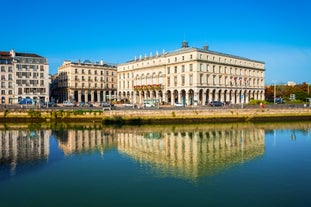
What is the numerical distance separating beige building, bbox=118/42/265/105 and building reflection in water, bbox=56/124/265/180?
30.3 m

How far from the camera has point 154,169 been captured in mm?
24359

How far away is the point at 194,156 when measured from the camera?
29734mm

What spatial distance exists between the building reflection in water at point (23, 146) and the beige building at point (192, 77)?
44.2 m

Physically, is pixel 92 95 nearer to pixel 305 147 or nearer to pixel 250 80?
pixel 250 80

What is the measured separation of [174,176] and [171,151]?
9.59 metres

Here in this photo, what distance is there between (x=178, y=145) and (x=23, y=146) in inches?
742

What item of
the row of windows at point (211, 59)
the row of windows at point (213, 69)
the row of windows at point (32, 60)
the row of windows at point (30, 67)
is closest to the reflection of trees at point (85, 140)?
the row of windows at point (213, 69)

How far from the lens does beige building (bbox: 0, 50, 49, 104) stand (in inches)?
3433

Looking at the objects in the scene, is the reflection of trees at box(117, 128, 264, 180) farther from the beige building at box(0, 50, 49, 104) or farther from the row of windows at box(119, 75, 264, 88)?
the beige building at box(0, 50, 49, 104)

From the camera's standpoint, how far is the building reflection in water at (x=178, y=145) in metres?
26.0

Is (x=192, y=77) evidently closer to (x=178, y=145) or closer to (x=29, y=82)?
(x=178, y=145)

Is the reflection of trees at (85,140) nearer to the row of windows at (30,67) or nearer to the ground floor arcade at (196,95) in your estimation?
the ground floor arcade at (196,95)

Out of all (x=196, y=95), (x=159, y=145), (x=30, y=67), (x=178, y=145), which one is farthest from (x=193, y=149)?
(x=30, y=67)

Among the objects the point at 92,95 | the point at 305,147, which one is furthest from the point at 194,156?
the point at 92,95
